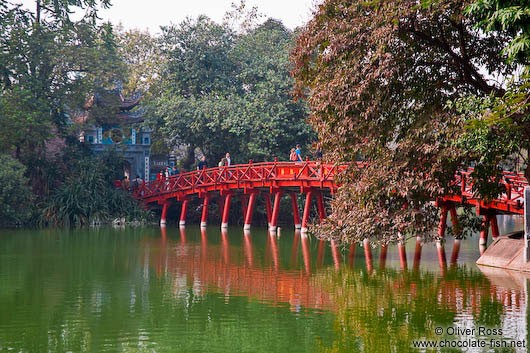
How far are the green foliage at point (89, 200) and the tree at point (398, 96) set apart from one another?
2221cm

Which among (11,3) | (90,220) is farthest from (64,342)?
(11,3)

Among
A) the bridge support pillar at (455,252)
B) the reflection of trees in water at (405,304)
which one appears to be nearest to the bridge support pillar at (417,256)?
the bridge support pillar at (455,252)

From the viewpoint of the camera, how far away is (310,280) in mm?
18234

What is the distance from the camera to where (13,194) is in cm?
3606

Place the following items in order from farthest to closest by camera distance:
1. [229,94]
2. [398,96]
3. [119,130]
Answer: [119,130]
[229,94]
[398,96]

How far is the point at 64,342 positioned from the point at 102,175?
98.0 feet

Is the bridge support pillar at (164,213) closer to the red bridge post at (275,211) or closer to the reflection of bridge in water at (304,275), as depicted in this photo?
the red bridge post at (275,211)

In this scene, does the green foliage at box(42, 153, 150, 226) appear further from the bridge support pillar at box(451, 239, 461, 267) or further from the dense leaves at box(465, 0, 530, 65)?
the dense leaves at box(465, 0, 530, 65)

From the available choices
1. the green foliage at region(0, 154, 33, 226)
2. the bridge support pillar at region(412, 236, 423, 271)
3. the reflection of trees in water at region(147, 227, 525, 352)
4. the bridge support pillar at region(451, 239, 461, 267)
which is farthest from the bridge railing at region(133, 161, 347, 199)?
the reflection of trees in water at region(147, 227, 525, 352)

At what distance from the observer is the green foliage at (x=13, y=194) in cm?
3538

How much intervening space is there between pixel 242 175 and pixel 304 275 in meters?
16.1

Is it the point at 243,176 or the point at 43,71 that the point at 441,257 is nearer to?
the point at 243,176

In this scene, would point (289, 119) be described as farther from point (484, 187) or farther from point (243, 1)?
point (484, 187)

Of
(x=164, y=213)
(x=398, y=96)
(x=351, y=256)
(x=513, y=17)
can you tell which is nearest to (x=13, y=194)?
(x=164, y=213)
